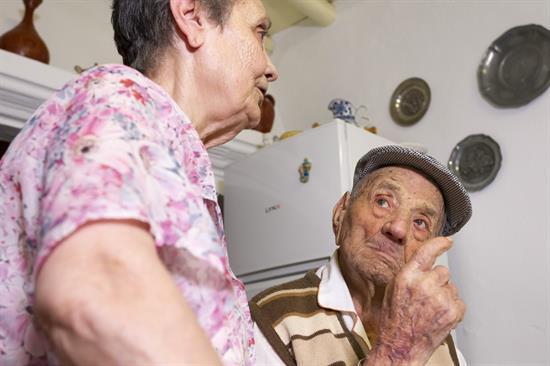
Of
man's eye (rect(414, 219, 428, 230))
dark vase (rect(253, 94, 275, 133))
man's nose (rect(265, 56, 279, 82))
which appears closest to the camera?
man's nose (rect(265, 56, 279, 82))

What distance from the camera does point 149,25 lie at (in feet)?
2.38

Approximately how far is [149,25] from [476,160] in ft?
5.91

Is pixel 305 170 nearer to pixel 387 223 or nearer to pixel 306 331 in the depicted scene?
pixel 387 223

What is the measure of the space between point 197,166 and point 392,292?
1.65 feet

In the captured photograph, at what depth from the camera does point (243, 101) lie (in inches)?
29.3

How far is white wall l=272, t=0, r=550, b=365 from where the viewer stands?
205 cm

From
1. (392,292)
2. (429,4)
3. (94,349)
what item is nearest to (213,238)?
(94,349)

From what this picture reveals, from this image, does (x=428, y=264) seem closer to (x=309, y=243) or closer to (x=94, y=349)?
(x=94, y=349)

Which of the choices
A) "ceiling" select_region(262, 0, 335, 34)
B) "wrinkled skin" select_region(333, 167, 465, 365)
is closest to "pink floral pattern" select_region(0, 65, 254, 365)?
"wrinkled skin" select_region(333, 167, 465, 365)

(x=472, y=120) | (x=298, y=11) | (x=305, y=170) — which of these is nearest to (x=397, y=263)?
(x=305, y=170)

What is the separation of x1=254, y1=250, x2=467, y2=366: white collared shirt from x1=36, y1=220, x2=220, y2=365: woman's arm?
77cm

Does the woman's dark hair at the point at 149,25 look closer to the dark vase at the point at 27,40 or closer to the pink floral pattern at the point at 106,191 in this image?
the pink floral pattern at the point at 106,191

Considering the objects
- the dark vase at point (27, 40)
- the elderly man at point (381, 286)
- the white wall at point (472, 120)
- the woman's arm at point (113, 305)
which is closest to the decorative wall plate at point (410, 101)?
the white wall at point (472, 120)

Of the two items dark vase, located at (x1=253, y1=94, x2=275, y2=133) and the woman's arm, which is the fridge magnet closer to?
dark vase, located at (x1=253, y1=94, x2=275, y2=133)
